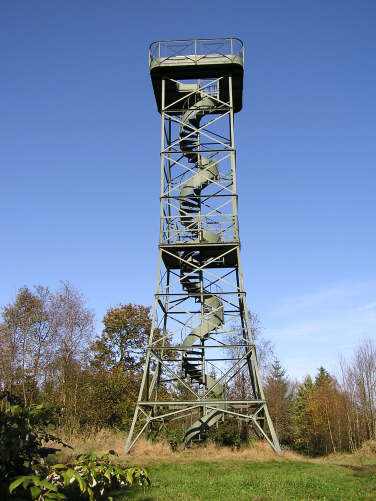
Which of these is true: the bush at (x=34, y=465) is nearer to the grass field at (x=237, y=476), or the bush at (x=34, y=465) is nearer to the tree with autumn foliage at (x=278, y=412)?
the grass field at (x=237, y=476)

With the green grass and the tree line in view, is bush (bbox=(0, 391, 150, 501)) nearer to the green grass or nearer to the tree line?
the green grass

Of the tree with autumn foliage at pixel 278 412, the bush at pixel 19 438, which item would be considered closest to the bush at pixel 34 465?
the bush at pixel 19 438

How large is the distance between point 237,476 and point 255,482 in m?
0.93

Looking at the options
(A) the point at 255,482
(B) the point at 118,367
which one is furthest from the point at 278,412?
(A) the point at 255,482

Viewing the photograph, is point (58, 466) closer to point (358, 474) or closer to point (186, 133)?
point (358, 474)

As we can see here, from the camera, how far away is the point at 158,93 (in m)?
20.8

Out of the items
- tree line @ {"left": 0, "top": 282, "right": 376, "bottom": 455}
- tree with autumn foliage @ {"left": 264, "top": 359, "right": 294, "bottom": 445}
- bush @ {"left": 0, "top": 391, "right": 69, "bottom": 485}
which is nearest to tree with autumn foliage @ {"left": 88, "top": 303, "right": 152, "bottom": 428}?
tree line @ {"left": 0, "top": 282, "right": 376, "bottom": 455}

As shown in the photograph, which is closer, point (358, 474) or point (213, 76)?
point (358, 474)

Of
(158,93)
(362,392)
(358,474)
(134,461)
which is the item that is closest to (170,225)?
(158,93)

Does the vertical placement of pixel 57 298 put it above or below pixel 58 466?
above

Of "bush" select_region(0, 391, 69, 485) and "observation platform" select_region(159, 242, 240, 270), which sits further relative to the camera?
"observation platform" select_region(159, 242, 240, 270)

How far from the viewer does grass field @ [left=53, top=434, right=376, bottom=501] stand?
922 cm

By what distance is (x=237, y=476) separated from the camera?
11.4 m

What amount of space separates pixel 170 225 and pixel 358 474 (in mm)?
11192
